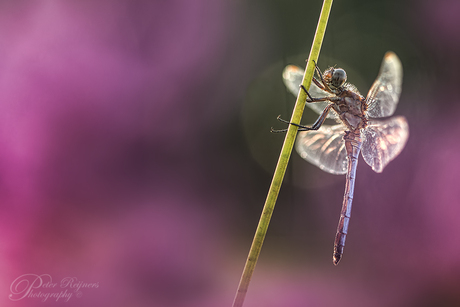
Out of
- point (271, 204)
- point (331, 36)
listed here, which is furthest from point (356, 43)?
point (271, 204)

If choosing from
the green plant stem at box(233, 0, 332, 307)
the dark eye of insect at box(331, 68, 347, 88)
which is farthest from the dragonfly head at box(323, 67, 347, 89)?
the green plant stem at box(233, 0, 332, 307)

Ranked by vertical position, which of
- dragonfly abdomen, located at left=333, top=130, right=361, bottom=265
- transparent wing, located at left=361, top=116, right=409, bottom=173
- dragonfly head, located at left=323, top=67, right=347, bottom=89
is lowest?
dragonfly abdomen, located at left=333, top=130, right=361, bottom=265

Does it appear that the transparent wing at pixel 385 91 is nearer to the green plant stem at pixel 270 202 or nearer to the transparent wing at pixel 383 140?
the transparent wing at pixel 383 140

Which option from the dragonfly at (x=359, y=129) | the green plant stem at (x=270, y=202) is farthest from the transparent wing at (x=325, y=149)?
the green plant stem at (x=270, y=202)

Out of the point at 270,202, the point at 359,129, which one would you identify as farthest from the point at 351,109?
the point at 270,202

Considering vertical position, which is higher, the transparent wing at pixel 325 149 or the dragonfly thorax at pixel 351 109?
the dragonfly thorax at pixel 351 109

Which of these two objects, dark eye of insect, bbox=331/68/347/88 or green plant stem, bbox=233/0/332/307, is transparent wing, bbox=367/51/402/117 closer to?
dark eye of insect, bbox=331/68/347/88
